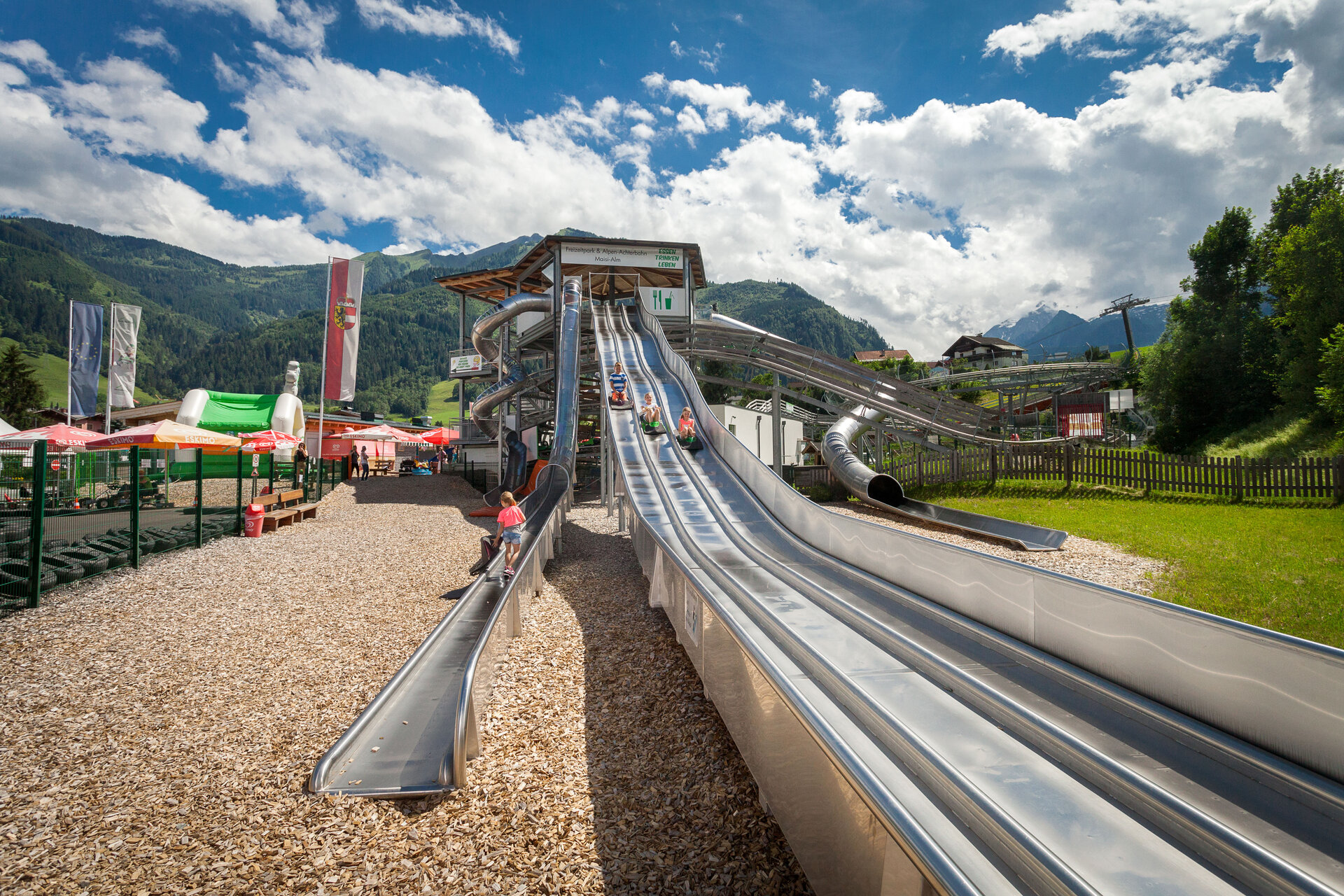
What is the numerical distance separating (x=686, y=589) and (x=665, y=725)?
1.18 meters

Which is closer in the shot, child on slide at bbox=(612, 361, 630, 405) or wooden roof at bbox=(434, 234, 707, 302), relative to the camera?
child on slide at bbox=(612, 361, 630, 405)

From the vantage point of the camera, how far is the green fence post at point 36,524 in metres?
7.64

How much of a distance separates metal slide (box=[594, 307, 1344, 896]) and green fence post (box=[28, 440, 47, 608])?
7791 mm

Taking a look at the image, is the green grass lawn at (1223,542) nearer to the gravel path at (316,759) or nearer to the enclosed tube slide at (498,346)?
the gravel path at (316,759)

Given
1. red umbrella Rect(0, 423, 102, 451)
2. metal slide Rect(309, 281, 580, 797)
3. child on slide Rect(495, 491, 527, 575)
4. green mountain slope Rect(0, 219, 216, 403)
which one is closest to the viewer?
metal slide Rect(309, 281, 580, 797)

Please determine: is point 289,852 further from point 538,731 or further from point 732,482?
point 732,482

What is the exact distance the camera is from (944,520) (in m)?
13.6

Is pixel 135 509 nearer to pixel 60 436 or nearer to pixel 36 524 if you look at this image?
pixel 36 524

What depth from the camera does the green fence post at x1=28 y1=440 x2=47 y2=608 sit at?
25.1ft

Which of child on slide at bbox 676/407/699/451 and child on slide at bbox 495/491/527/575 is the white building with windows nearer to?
child on slide at bbox 676/407/699/451

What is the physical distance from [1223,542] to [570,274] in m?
24.9

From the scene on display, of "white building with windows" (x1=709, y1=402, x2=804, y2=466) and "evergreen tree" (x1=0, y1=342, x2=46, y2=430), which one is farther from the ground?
"evergreen tree" (x1=0, y1=342, x2=46, y2=430)

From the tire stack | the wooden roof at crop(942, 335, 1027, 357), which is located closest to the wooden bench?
the tire stack

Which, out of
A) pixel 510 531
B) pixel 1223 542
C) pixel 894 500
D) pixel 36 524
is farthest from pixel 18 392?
pixel 1223 542
